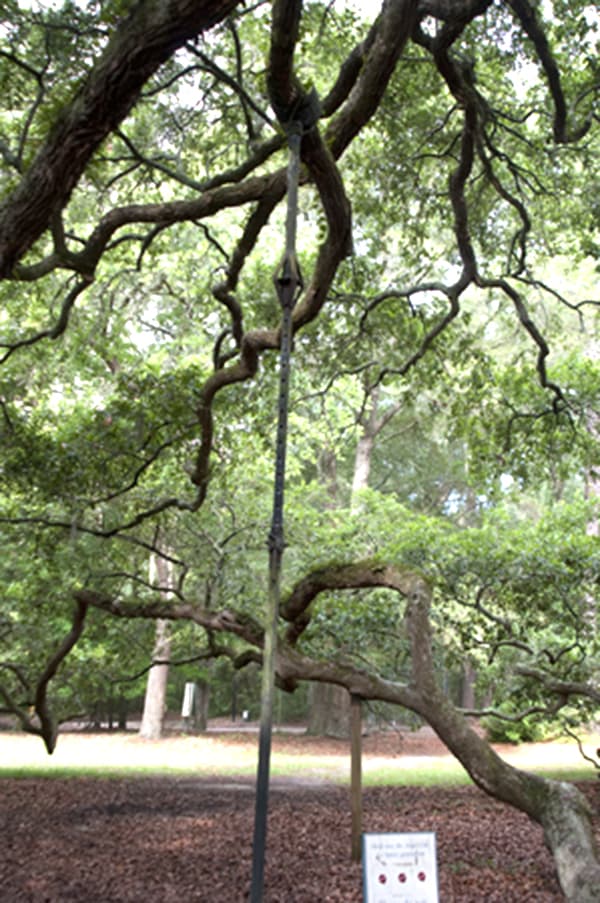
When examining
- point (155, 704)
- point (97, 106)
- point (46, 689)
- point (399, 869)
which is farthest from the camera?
point (155, 704)

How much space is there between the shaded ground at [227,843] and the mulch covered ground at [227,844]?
0.01 metres

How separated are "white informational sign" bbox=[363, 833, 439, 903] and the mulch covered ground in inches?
63.8

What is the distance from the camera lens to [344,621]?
9453 mm

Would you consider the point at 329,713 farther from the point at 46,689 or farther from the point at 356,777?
the point at 356,777

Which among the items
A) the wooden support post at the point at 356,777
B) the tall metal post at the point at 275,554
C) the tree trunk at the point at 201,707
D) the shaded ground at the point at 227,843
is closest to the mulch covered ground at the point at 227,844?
the shaded ground at the point at 227,843

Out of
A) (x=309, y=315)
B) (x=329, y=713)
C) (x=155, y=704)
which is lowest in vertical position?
(x=155, y=704)

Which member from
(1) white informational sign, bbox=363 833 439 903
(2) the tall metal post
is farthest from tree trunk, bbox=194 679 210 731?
(2) the tall metal post

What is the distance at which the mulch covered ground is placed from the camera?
219 inches

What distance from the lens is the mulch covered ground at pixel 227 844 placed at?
219 inches

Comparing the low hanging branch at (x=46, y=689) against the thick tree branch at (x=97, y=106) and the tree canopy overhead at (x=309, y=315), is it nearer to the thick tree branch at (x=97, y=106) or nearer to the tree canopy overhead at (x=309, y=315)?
the tree canopy overhead at (x=309, y=315)

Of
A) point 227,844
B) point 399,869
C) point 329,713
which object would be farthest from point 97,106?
point 329,713

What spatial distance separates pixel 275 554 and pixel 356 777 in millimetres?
3649

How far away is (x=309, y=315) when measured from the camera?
5.91 m

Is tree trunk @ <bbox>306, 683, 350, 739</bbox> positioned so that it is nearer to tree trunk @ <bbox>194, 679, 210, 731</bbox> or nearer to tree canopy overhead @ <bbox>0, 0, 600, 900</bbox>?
tree trunk @ <bbox>194, 679, 210, 731</bbox>
